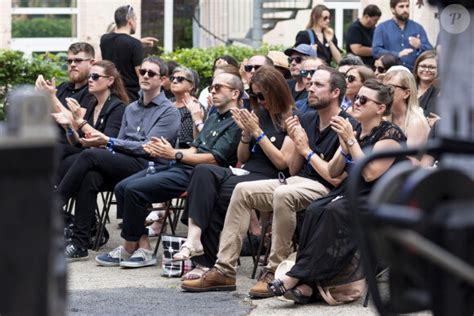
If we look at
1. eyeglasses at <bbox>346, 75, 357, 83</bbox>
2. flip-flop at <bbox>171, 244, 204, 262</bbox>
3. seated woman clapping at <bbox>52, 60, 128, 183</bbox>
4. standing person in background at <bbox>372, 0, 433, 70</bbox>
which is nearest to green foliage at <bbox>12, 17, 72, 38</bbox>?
standing person in background at <bbox>372, 0, 433, 70</bbox>

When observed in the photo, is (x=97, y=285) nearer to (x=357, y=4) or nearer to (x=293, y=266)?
(x=293, y=266)

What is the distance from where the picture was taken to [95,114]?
10.5 meters

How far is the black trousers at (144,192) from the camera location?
921 centimetres

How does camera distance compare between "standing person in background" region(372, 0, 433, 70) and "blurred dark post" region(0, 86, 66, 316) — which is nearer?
"blurred dark post" region(0, 86, 66, 316)

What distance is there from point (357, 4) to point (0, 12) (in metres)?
6.59

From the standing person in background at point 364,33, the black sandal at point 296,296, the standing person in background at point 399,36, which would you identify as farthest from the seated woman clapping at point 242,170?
the standing person in background at point 364,33

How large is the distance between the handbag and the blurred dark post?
6.13 m

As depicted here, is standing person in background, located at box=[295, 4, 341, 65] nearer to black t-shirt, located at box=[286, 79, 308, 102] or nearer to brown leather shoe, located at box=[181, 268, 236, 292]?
black t-shirt, located at box=[286, 79, 308, 102]

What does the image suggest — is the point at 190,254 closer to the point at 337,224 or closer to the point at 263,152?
the point at 263,152

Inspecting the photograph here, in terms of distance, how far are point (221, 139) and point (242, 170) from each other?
486 millimetres

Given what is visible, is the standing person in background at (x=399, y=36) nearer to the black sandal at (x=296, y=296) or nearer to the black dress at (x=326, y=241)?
the black dress at (x=326, y=241)

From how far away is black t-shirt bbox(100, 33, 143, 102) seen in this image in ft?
41.1

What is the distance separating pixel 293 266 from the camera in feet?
25.8

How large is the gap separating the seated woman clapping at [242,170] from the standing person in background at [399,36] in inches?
169
